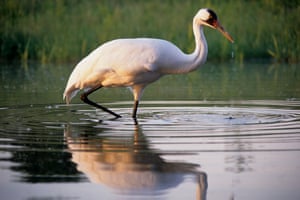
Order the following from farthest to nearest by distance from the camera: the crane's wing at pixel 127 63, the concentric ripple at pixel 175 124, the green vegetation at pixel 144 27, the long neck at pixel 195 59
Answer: the green vegetation at pixel 144 27 → the long neck at pixel 195 59 → the crane's wing at pixel 127 63 → the concentric ripple at pixel 175 124

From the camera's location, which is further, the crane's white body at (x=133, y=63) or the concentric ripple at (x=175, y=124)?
the crane's white body at (x=133, y=63)

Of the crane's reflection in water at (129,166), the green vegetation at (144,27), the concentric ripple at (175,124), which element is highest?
the green vegetation at (144,27)

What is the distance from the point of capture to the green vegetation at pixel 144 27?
2042cm

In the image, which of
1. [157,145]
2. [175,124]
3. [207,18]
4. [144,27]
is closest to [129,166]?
[157,145]

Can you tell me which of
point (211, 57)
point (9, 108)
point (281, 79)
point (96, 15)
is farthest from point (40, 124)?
point (96, 15)

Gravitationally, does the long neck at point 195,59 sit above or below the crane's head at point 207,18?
below

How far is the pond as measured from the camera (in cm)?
663

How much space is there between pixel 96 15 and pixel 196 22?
11.5m

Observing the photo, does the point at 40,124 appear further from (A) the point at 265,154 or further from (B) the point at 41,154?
(A) the point at 265,154

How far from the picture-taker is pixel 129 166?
7422mm

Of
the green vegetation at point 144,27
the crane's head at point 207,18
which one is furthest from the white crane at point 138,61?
the green vegetation at point 144,27

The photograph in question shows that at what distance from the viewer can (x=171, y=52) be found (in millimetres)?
10898

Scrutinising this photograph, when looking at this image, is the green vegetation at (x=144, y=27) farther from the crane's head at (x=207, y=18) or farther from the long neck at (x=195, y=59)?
the long neck at (x=195, y=59)

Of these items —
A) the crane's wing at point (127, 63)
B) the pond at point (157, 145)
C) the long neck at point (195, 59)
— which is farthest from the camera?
the long neck at point (195, 59)
